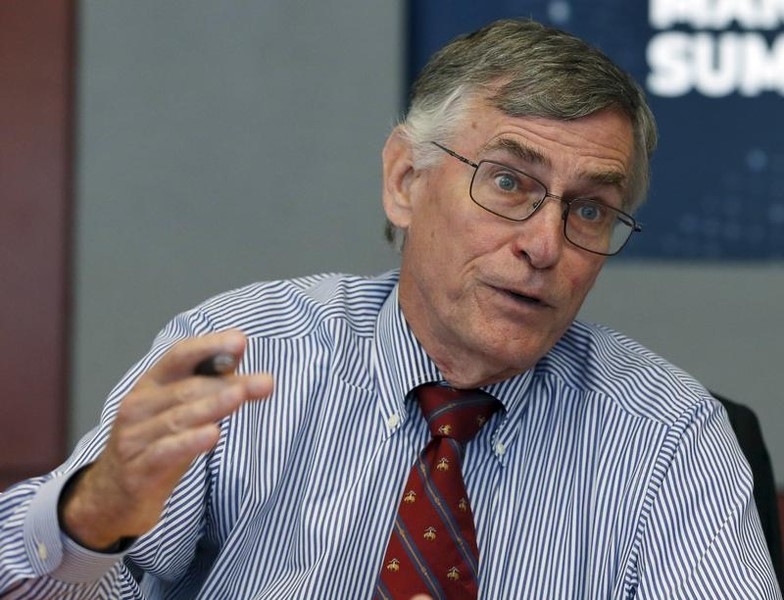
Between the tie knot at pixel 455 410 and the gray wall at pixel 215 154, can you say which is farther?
the gray wall at pixel 215 154

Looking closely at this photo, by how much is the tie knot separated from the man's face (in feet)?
0.07

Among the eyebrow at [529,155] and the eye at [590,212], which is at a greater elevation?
the eyebrow at [529,155]

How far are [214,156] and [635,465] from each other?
1.48m

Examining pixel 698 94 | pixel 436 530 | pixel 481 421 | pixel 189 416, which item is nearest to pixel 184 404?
pixel 189 416

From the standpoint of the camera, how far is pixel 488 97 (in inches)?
67.4

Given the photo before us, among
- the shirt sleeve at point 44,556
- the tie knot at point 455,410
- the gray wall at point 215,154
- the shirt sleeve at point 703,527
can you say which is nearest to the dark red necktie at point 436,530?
the tie knot at point 455,410

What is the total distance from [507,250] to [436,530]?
1.24 feet

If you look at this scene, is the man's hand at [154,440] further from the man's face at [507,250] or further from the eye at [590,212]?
the eye at [590,212]

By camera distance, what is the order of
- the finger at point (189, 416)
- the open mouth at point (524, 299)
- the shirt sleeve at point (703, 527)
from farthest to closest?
the open mouth at point (524, 299), the shirt sleeve at point (703, 527), the finger at point (189, 416)

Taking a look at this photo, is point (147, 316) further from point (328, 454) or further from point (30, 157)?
point (328, 454)

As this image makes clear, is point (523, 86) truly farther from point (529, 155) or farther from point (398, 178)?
point (398, 178)

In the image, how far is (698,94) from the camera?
9.36 feet

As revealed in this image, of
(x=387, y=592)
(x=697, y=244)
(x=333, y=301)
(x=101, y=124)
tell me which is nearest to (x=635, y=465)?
(x=387, y=592)

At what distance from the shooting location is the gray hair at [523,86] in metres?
1.68
